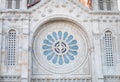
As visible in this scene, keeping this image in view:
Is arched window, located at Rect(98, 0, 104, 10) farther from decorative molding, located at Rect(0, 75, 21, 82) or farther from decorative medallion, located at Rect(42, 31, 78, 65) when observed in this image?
decorative molding, located at Rect(0, 75, 21, 82)

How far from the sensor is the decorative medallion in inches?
1104

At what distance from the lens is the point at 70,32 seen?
28828 millimetres

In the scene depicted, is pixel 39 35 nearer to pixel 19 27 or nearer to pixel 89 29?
pixel 19 27

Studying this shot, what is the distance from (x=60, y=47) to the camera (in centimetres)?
2827

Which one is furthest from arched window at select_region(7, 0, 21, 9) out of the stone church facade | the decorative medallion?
the decorative medallion

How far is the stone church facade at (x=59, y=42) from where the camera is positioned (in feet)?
88.1

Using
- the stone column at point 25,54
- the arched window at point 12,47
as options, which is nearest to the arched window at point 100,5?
the stone column at point 25,54

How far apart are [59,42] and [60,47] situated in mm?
462

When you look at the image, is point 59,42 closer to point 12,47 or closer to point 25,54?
point 25,54

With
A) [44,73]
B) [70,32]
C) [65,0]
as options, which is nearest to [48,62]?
[44,73]

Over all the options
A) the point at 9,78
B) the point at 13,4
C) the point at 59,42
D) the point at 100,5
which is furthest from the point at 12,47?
the point at 100,5

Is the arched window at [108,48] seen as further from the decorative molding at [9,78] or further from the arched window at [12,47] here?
the arched window at [12,47]

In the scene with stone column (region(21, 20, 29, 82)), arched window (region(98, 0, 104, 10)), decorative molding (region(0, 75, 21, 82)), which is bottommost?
decorative molding (region(0, 75, 21, 82))

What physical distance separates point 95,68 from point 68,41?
3614 millimetres
